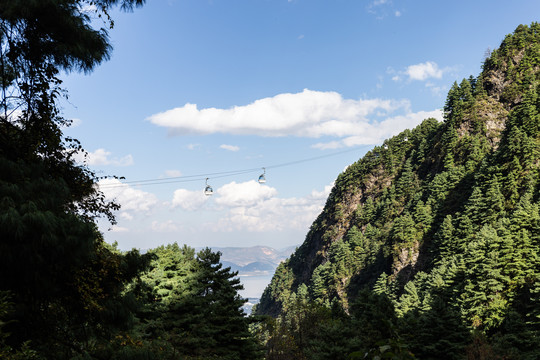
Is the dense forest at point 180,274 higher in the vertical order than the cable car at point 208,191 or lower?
lower

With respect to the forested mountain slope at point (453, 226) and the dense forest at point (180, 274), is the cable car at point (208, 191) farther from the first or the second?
the forested mountain slope at point (453, 226)

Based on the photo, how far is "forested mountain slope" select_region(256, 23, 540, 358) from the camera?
4012cm

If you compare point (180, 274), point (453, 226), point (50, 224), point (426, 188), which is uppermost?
point (426, 188)

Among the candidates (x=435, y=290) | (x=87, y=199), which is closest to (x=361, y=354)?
(x=87, y=199)

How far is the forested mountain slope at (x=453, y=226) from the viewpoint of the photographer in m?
40.1

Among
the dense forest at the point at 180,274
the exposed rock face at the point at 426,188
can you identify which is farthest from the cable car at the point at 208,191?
the exposed rock face at the point at 426,188

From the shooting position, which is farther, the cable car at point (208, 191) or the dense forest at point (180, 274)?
the cable car at point (208, 191)

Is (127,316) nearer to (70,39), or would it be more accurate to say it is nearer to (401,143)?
(70,39)

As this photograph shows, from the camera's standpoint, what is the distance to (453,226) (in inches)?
2975

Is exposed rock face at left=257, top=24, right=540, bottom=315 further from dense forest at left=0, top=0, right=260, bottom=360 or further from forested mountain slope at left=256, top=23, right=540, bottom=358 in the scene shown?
dense forest at left=0, top=0, right=260, bottom=360

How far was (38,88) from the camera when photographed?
7.25 metres

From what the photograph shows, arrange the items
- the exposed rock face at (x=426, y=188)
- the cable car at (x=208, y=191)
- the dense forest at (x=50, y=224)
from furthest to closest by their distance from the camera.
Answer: the exposed rock face at (x=426, y=188)
the cable car at (x=208, y=191)
the dense forest at (x=50, y=224)

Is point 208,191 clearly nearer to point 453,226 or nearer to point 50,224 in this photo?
point 50,224

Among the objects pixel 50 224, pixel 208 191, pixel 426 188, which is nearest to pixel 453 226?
pixel 426 188
